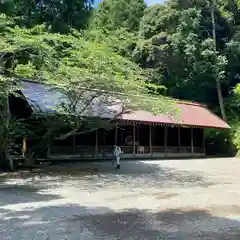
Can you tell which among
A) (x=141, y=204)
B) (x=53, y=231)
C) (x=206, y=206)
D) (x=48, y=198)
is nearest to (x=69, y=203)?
(x=48, y=198)

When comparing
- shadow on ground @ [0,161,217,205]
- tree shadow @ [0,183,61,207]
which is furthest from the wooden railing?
tree shadow @ [0,183,61,207]

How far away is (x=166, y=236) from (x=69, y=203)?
3331 millimetres

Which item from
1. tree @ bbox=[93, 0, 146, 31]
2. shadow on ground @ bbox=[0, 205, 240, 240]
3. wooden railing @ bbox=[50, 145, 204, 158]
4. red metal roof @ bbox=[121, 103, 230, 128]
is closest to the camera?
shadow on ground @ bbox=[0, 205, 240, 240]

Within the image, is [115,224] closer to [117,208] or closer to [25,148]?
[117,208]

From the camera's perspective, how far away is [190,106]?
28328mm

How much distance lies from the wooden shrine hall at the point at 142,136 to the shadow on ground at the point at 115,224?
10512 millimetres

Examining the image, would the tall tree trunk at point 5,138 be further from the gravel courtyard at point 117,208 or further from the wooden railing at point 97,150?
the wooden railing at point 97,150

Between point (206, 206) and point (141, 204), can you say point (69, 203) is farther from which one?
point (206, 206)

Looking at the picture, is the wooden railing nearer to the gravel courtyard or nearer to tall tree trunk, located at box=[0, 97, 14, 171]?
tall tree trunk, located at box=[0, 97, 14, 171]

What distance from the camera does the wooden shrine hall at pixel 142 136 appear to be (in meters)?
20.6

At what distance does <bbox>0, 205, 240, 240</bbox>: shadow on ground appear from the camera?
19.2ft

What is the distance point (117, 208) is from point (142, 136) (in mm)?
18230

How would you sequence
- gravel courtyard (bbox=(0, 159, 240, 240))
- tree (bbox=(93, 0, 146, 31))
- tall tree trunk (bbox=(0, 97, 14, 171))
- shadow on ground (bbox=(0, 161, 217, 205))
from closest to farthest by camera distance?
gravel courtyard (bbox=(0, 159, 240, 240)) → shadow on ground (bbox=(0, 161, 217, 205)) → tall tree trunk (bbox=(0, 97, 14, 171)) → tree (bbox=(93, 0, 146, 31))

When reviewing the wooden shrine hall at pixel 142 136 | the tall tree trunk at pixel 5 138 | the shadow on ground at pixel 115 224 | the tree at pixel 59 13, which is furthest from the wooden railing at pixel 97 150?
the shadow on ground at pixel 115 224
